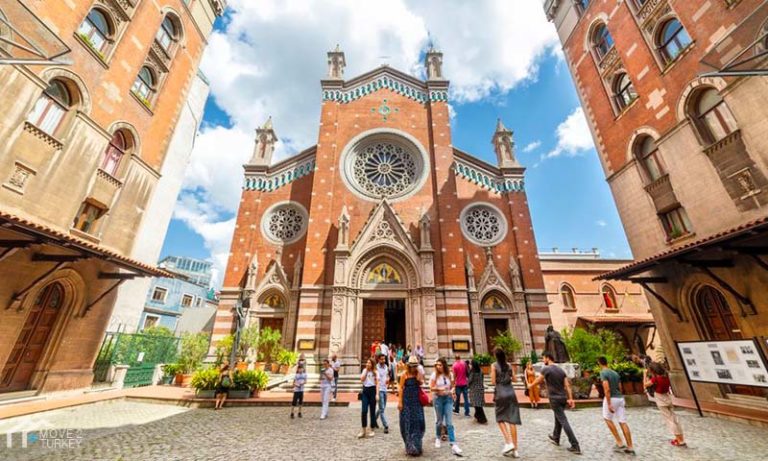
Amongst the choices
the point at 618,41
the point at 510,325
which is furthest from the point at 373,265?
the point at 618,41

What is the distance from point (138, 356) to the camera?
48.5 feet

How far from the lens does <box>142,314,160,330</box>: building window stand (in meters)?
29.5

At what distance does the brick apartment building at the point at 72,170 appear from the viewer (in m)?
9.09

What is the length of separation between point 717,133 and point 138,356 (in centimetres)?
2613

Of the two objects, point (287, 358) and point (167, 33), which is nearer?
point (287, 358)

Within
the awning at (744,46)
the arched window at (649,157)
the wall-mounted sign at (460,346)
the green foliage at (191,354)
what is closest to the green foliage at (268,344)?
the green foliage at (191,354)

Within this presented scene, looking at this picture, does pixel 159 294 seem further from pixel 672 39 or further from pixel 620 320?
pixel 672 39

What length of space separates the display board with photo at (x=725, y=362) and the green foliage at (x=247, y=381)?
14.1 m

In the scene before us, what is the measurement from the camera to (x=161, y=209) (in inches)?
763

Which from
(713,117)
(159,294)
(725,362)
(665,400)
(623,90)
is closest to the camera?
(665,400)

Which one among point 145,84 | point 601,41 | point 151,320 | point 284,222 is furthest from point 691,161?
point 151,320

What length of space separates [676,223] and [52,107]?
23.8 metres

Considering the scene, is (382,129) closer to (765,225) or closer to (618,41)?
(618,41)

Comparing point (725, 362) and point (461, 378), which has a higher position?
point (725, 362)
